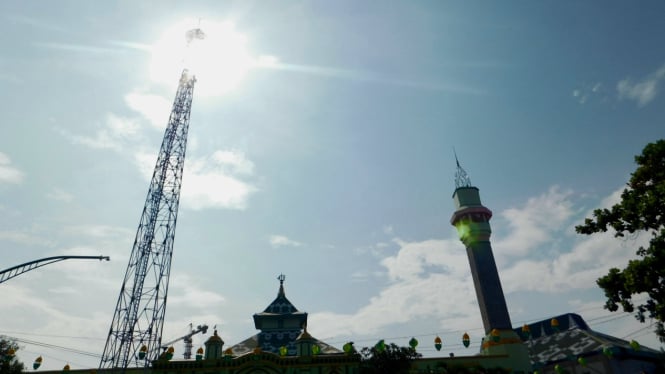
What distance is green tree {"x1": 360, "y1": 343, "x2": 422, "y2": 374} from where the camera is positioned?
3175 cm

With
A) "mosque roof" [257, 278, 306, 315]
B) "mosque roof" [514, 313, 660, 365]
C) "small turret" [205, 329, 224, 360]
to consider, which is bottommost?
"mosque roof" [514, 313, 660, 365]

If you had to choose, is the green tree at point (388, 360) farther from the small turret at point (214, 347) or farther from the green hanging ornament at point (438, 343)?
the small turret at point (214, 347)

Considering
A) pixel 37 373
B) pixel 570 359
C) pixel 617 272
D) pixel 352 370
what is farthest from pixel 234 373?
pixel 570 359

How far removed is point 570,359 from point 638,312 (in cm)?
2744

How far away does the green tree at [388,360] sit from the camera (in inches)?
1250

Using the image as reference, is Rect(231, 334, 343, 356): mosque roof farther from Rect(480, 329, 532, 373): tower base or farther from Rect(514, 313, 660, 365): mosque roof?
Rect(514, 313, 660, 365): mosque roof

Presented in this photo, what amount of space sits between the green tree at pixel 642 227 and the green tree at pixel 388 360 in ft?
55.4

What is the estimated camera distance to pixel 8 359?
36.1 m

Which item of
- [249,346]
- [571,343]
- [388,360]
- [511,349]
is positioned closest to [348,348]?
[388,360]

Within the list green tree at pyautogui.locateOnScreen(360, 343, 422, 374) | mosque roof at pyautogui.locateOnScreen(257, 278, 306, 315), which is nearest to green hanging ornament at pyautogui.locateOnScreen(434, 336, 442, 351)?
green tree at pyautogui.locateOnScreen(360, 343, 422, 374)

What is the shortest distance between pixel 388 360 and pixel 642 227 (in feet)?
68.9

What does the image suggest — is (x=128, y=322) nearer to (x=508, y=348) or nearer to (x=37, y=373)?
(x=37, y=373)

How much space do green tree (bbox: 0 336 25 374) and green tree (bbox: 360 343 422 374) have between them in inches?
1290

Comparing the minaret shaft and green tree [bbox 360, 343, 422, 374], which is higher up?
the minaret shaft
